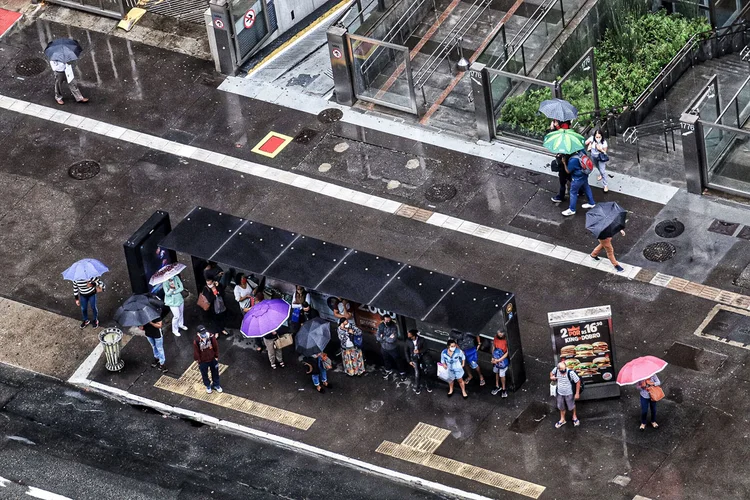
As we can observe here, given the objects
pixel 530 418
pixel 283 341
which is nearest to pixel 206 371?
pixel 283 341

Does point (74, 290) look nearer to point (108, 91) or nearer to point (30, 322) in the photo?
point (30, 322)

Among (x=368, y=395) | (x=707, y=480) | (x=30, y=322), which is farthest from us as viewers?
(x=30, y=322)

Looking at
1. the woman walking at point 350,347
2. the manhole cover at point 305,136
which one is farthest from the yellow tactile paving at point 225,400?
the manhole cover at point 305,136

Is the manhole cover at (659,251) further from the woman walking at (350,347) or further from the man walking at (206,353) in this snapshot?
the man walking at (206,353)

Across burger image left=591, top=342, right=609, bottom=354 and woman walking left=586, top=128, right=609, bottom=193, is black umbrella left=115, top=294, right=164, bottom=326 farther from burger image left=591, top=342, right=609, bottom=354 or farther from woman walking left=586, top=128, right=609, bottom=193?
woman walking left=586, top=128, right=609, bottom=193

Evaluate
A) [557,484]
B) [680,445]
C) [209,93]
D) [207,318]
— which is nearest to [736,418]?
[680,445]

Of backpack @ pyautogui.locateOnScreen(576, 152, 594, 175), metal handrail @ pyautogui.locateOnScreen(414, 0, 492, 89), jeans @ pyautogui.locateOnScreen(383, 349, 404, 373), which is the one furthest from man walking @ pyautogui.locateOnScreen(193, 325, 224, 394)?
metal handrail @ pyautogui.locateOnScreen(414, 0, 492, 89)

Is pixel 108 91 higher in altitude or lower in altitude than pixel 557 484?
higher
